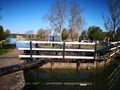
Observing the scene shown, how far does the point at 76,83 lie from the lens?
9.48m

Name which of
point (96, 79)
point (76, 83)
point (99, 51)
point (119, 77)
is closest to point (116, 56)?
point (99, 51)

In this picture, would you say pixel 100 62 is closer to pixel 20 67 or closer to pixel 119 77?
pixel 119 77

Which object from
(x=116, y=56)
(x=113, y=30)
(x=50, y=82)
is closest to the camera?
(x=50, y=82)

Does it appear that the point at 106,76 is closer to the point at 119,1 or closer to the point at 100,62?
the point at 100,62

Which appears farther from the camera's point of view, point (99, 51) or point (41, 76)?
point (99, 51)

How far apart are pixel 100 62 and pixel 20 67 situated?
6.20 meters

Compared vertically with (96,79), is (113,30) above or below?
above

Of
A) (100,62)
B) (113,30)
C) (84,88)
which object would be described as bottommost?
(84,88)

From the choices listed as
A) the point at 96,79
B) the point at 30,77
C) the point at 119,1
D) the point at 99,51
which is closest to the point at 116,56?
the point at 99,51

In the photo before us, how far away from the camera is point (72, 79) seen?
400 inches

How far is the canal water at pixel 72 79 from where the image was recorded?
8.72 m

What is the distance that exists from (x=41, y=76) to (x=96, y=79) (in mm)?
3314

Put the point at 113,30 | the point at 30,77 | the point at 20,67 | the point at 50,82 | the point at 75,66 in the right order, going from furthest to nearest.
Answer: the point at 113,30
the point at 75,66
the point at 30,77
the point at 50,82
the point at 20,67

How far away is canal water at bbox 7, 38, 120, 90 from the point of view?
8.72 metres
